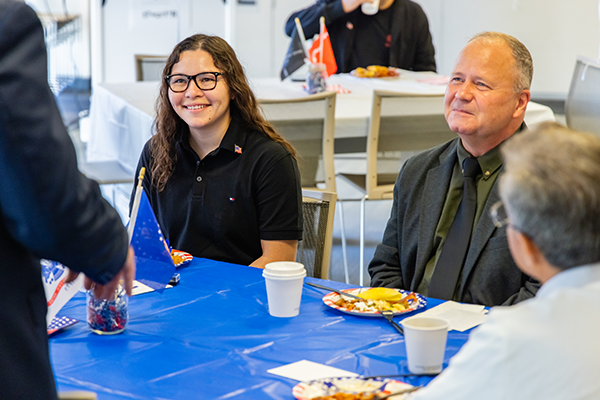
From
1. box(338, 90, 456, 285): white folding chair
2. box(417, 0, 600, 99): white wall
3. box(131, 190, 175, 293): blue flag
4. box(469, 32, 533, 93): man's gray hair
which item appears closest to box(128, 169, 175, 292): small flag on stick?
box(131, 190, 175, 293): blue flag

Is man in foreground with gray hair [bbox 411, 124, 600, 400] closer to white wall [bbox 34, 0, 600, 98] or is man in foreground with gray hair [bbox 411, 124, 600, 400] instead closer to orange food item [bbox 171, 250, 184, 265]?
orange food item [bbox 171, 250, 184, 265]

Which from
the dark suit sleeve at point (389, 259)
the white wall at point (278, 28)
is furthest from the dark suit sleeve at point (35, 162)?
the white wall at point (278, 28)

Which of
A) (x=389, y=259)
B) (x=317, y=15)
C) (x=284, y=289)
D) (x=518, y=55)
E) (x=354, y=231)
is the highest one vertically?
(x=317, y=15)

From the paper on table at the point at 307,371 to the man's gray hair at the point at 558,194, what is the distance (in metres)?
0.48

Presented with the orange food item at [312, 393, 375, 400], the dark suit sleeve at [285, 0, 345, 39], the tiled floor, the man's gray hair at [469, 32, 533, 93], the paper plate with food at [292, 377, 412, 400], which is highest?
the dark suit sleeve at [285, 0, 345, 39]

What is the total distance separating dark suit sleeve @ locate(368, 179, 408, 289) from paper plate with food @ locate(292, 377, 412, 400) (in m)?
0.86

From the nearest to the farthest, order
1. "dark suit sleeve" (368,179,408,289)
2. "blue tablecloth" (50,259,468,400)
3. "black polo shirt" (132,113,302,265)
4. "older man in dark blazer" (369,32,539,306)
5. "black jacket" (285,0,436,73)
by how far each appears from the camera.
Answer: "blue tablecloth" (50,259,468,400), "older man in dark blazer" (369,32,539,306), "dark suit sleeve" (368,179,408,289), "black polo shirt" (132,113,302,265), "black jacket" (285,0,436,73)

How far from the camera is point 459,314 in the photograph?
1439 mm

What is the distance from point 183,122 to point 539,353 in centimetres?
178

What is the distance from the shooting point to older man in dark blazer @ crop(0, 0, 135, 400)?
76 centimetres

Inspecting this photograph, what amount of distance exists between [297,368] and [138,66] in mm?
4893

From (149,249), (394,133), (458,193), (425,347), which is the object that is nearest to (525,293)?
(458,193)

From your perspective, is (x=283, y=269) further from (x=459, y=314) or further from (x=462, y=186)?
(x=462, y=186)

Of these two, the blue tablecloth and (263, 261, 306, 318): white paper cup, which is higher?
(263, 261, 306, 318): white paper cup
